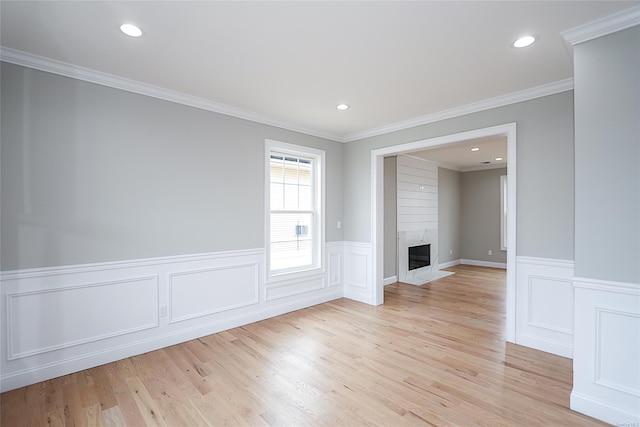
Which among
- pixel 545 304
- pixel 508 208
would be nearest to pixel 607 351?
pixel 545 304

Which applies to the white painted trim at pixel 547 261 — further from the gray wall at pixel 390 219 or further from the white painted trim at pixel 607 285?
the gray wall at pixel 390 219

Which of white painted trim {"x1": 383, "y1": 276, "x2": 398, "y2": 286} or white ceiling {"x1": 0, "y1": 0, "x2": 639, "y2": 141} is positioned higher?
white ceiling {"x1": 0, "y1": 0, "x2": 639, "y2": 141}

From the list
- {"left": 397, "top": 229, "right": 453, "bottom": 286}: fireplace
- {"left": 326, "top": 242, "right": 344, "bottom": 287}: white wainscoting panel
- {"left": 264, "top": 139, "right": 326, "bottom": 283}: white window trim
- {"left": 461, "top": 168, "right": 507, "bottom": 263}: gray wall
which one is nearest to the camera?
{"left": 264, "top": 139, "right": 326, "bottom": 283}: white window trim

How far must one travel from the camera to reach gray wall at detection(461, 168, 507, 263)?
7.81m

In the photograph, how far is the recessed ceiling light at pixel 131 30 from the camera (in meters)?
2.07

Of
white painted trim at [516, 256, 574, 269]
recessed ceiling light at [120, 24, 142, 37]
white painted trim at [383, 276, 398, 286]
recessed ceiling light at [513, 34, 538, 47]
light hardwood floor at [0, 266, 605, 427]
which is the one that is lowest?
light hardwood floor at [0, 266, 605, 427]

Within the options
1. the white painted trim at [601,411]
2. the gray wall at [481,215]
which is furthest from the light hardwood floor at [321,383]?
the gray wall at [481,215]

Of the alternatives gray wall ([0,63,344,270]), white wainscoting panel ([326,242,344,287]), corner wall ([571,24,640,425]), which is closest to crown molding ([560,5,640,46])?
corner wall ([571,24,640,425])

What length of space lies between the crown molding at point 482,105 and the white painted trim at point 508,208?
241mm

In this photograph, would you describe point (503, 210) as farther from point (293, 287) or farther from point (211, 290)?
point (211, 290)

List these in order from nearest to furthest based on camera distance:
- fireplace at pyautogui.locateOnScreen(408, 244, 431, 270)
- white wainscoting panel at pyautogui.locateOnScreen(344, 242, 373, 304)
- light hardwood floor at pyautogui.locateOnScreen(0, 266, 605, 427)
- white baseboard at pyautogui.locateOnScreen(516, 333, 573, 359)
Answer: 1. light hardwood floor at pyautogui.locateOnScreen(0, 266, 605, 427)
2. white baseboard at pyautogui.locateOnScreen(516, 333, 573, 359)
3. white wainscoting panel at pyautogui.locateOnScreen(344, 242, 373, 304)
4. fireplace at pyautogui.locateOnScreen(408, 244, 431, 270)

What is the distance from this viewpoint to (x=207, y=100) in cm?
342

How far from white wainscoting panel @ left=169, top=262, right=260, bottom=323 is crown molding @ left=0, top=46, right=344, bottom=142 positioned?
6.16ft

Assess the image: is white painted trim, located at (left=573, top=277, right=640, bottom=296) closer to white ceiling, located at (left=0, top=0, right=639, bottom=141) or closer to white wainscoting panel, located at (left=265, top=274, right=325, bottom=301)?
white ceiling, located at (left=0, top=0, right=639, bottom=141)
